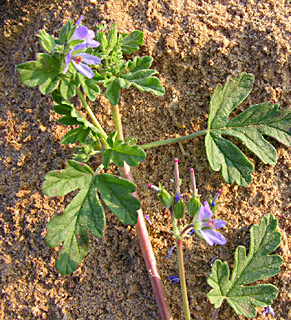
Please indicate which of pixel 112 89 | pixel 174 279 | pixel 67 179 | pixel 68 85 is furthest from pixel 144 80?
pixel 174 279

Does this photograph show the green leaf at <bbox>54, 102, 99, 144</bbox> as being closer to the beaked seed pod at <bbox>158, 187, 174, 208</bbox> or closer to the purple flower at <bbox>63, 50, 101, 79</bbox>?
the purple flower at <bbox>63, 50, 101, 79</bbox>

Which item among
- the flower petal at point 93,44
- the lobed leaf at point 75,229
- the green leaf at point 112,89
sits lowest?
the lobed leaf at point 75,229

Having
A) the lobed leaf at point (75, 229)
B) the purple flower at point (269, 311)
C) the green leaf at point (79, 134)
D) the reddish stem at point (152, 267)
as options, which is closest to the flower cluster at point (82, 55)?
the green leaf at point (79, 134)

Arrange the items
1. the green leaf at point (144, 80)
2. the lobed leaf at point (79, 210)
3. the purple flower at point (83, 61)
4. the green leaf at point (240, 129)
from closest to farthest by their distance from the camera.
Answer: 1. the purple flower at point (83, 61)
2. the lobed leaf at point (79, 210)
3. the green leaf at point (144, 80)
4. the green leaf at point (240, 129)

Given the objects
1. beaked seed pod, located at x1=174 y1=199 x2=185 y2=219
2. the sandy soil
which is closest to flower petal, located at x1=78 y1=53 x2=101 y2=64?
the sandy soil

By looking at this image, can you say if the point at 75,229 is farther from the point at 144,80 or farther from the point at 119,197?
the point at 144,80

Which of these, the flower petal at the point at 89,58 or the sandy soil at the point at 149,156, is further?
the sandy soil at the point at 149,156

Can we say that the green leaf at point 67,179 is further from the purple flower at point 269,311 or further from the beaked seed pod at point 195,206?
the purple flower at point 269,311
